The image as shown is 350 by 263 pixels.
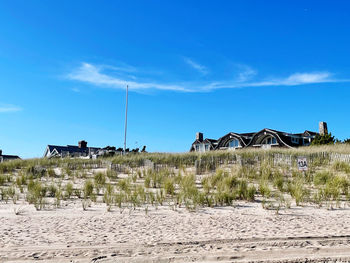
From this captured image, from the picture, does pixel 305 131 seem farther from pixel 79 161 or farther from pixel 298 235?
pixel 298 235

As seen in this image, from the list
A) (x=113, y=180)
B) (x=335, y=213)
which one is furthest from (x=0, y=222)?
(x=335, y=213)

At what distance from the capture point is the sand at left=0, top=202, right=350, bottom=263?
→ 4.53 metres

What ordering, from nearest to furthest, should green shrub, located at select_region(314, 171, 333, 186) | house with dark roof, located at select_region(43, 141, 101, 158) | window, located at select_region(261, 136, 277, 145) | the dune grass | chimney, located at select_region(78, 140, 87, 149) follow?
1. the dune grass
2. green shrub, located at select_region(314, 171, 333, 186)
3. window, located at select_region(261, 136, 277, 145)
4. house with dark roof, located at select_region(43, 141, 101, 158)
5. chimney, located at select_region(78, 140, 87, 149)

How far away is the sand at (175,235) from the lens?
4.53m

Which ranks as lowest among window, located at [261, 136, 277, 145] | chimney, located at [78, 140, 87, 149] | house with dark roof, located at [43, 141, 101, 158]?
house with dark roof, located at [43, 141, 101, 158]

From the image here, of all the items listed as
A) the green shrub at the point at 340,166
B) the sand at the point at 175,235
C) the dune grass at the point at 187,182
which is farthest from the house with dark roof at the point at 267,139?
the sand at the point at 175,235

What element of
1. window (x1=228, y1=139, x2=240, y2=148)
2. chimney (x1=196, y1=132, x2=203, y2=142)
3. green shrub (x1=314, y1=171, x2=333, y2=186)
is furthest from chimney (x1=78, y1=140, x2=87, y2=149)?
green shrub (x1=314, y1=171, x2=333, y2=186)

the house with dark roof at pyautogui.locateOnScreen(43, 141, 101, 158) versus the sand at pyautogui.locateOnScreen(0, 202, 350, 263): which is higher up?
the house with dark roof at pyautogui.locateOnScreen(43, 141, 101, 158)

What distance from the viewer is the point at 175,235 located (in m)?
5.69

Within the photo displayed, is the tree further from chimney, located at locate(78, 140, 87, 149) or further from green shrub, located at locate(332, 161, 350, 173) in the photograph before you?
chimney, located at locate(78, 140, 87, 149)

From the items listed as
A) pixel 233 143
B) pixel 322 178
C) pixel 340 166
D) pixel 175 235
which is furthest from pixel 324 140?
pixel 175 235

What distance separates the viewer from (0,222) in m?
6.82

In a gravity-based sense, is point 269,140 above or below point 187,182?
above

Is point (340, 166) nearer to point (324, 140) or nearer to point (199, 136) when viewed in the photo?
point (324, 140)
